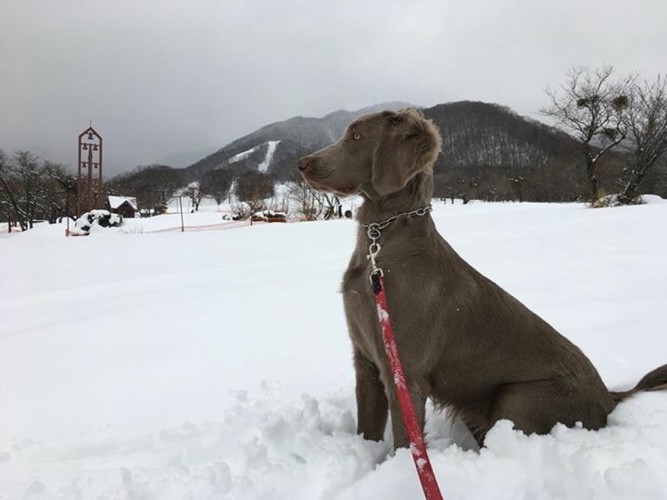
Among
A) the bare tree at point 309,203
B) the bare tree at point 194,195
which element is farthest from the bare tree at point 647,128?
the bare tree at point 194,195

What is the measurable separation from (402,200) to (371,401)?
3.61 ft

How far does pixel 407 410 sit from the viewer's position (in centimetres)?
159

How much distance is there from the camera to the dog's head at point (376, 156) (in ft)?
6.95

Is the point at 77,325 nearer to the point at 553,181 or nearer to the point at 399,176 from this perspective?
the point at 399,176

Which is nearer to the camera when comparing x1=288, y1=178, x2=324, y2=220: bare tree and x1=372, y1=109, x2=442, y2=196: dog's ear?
x1=372, y1=109, x2=442, y2=196: dog's ear

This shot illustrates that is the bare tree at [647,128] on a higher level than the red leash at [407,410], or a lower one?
higher

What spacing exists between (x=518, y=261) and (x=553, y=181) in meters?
67.8

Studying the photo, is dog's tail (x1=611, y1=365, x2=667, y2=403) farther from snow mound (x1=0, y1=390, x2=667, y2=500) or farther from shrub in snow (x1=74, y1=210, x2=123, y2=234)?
shrub in snow (x1=74, y1=210, x2=123, y2=234)

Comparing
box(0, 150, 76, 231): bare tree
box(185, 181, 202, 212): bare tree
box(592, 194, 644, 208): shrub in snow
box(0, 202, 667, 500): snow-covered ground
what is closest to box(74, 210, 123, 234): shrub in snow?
box(0, 202, 667, 500): snow-covered ground

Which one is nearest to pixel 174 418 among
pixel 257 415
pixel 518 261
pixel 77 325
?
pixel 257 415

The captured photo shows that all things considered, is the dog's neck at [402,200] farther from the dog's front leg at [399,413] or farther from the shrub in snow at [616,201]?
the shrub in snow at [616,201]

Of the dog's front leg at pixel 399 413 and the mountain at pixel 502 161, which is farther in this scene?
the mountain at pixel 502 161

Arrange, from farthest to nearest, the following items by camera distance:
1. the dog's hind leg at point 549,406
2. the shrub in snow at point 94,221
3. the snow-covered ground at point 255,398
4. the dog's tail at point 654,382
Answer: the shrub in snow at point 94,221, the dog's tail at point 654,382, the dog's hind leg at point 549,406, the snow-covered ground at point 255,398

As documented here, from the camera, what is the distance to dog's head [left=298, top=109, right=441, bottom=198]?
2119 mm
